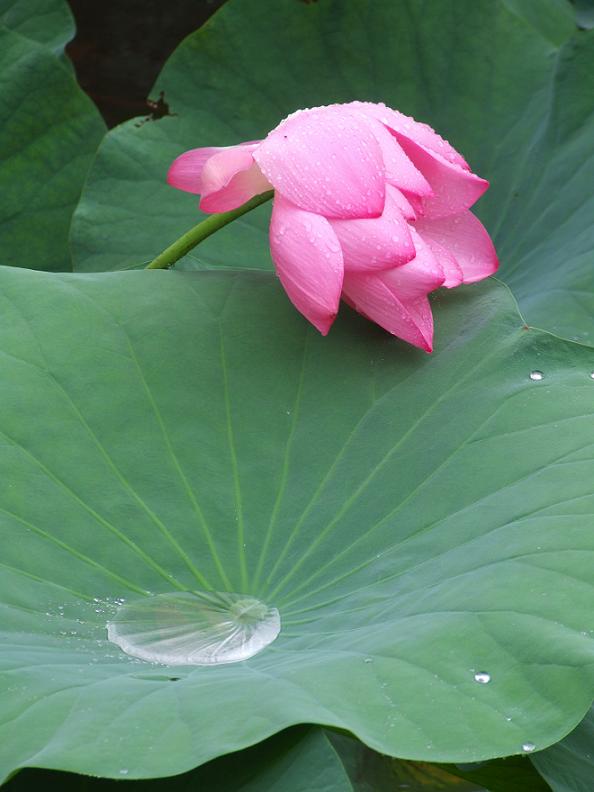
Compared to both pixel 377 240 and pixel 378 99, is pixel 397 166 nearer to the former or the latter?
pixel 377 240

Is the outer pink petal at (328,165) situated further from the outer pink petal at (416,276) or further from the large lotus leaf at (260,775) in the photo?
the large lotus leaf at (260,775)

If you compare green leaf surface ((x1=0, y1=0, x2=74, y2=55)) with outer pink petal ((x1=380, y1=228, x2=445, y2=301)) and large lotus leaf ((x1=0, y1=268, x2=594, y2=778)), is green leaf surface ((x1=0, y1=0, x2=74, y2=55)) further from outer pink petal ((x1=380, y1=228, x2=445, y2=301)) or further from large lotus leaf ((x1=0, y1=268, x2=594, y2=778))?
outer pink petal ((x1=380, y1=228, x2=445, y2=301))

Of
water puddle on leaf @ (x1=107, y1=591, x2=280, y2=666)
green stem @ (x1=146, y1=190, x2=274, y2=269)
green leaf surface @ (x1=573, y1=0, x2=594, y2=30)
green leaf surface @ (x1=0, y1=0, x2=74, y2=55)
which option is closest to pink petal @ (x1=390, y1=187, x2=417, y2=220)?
green stem @ (x1=146, y1=190, x2=274, y2=269)

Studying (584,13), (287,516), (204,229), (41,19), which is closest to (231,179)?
(204,229)

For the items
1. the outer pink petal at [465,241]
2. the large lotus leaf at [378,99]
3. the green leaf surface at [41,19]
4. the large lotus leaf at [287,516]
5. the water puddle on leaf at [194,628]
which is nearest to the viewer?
the large lotus leaf at [287,516]

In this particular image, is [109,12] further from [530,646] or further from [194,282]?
[530,646]

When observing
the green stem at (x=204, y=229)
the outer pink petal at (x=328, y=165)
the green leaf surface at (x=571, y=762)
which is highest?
the outer pink petal at (x=328, y=165)

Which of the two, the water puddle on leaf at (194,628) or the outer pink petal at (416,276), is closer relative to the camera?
the water puddle on leaf at (194,628)

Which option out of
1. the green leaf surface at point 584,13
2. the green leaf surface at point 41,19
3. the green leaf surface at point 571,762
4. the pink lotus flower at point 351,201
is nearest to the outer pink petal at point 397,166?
the pink lotus flower at point 351,201
